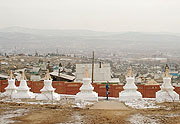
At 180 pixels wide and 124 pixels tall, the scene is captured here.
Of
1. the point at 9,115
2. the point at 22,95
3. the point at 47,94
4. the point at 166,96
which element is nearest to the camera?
the point at 9,115

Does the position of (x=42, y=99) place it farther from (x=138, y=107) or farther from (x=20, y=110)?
(x=138, y=107)

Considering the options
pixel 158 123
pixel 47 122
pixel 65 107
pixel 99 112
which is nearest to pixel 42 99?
pixel 65 107

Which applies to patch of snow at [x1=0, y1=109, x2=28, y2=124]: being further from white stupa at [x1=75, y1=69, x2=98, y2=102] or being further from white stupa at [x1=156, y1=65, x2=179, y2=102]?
white stupa at [x1=156, y1=65, x2=179, y2=102]

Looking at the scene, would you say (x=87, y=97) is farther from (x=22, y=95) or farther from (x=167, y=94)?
(x=167, y=94)

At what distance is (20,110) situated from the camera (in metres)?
17.1

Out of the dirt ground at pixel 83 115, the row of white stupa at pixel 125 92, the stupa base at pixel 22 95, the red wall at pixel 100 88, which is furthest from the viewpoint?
the red wall at pixel 100 88

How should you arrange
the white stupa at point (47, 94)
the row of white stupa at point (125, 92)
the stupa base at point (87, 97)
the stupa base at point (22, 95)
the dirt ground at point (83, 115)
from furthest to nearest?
the stupa base at point (22, 95)
the white stupa at point (47, 94)
the stupa base at point (87, 97)
the row of white stupa at point (125, 92)
the dirt ground at point (83, 115)

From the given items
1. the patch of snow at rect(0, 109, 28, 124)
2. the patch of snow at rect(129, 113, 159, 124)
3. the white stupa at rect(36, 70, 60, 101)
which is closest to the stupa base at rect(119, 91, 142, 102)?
the white stupa at rect(36, 70, 60, 101)

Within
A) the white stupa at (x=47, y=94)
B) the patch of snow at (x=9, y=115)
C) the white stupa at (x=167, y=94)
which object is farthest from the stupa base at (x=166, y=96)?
the patch of snow at (x=9, y=115)

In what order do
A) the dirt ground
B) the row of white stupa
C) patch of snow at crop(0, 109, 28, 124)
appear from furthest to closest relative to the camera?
the row of white stupa < patch of snow at crop(0, 109, 28, 124) < the dirt ground

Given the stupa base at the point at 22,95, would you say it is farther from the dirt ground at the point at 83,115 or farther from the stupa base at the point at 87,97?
the dirt ground at the point at 83,115

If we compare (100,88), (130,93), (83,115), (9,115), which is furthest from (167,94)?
(9,115)

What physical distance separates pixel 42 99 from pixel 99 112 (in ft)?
23.7

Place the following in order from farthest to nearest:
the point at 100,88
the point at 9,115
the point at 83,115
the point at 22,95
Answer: the point at 100,88, the point at 22,95, the point at 9,115, the point at 83,115
